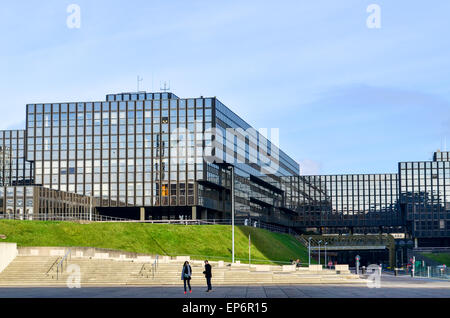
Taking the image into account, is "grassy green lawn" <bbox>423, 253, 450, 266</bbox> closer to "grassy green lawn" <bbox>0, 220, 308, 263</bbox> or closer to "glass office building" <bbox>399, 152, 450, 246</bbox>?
"glass office building" <bbox>399, 152, 450, 246</bbox>

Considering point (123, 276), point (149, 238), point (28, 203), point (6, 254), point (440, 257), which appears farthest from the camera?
point (440, 257)

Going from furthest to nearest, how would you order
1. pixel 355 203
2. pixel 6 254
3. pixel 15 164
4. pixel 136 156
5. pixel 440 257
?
pixel 355 203, pixel 15 164, pixel 440 257, pixel 136 156, pixel 6 254

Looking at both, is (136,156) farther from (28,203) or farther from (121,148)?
(28,203)

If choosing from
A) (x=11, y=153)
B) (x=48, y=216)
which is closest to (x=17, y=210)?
(x=48, y=216)

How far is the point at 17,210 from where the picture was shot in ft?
327

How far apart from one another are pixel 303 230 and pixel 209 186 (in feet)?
255

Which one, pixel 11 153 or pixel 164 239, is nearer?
pixel 164 239

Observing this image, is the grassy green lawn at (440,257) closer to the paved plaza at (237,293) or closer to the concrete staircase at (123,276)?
the concrete staircase at (123,276)

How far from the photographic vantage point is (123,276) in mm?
49781

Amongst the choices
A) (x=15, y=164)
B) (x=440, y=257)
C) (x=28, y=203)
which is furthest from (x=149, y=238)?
(x=15, y=164)

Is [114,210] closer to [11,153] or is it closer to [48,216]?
[48,216]

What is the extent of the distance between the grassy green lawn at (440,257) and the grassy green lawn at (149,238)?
5288cm

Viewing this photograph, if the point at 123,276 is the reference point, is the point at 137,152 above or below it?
above

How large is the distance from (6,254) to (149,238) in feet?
113
